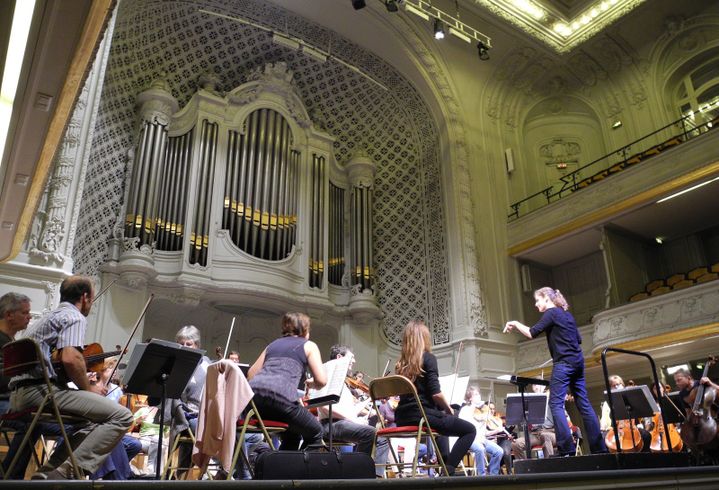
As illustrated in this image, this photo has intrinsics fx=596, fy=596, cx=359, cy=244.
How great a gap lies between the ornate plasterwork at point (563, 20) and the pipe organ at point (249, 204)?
165 inches

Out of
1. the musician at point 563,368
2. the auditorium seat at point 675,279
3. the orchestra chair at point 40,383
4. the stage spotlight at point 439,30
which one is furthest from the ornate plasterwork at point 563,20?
the orchestra chair at point 40,383

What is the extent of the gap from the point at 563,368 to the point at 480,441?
2355 mm

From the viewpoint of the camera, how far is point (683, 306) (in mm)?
9094

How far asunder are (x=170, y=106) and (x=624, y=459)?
914 cm

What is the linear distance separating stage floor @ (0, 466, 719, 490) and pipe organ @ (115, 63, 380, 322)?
7.21 m

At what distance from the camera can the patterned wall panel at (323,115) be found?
10.1m

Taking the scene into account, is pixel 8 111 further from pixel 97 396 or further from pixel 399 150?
pixel 399 150

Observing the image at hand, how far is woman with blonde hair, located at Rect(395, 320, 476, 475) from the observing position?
4156 mm

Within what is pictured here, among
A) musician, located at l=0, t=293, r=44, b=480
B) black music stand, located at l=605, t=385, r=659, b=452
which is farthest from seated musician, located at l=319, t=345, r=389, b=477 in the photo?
black music stand, located at l=605, t=385, r=659, b=452

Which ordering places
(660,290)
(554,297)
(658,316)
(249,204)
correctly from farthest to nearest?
(249,204)
(660,290)
(658,316)
(554,297)

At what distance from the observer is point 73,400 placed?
3.07 meters

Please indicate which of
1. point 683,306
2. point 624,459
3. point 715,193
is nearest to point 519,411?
point 624,459

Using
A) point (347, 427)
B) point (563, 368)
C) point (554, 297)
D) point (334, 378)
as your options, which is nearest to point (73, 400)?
point (334, 378)

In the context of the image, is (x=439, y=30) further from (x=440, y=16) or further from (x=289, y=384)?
(x=289, y=384)
